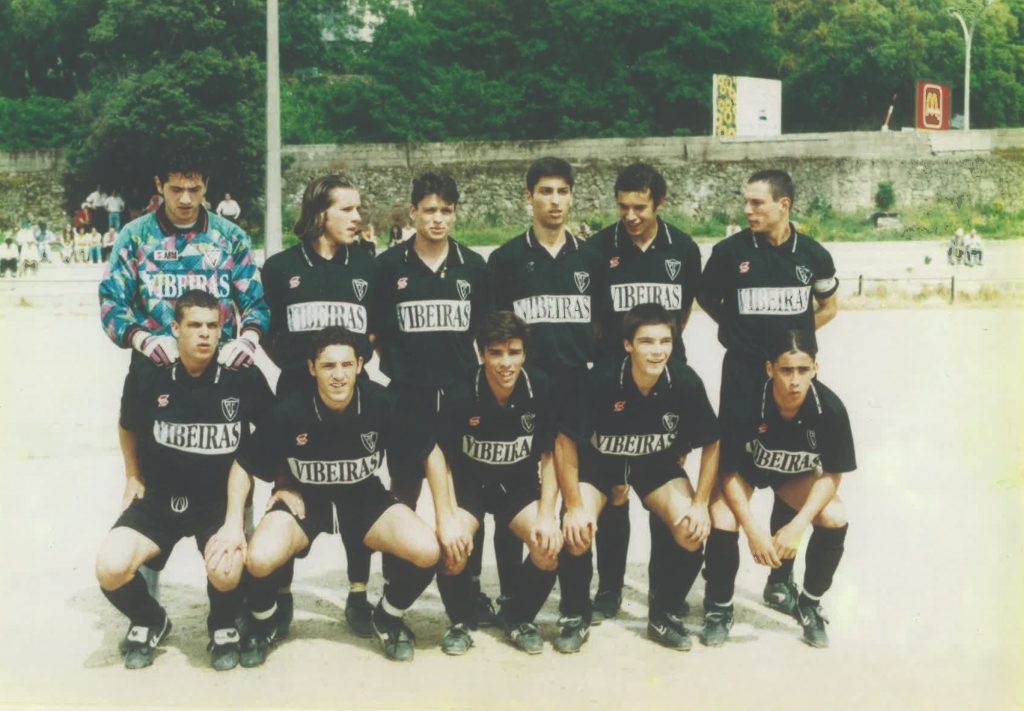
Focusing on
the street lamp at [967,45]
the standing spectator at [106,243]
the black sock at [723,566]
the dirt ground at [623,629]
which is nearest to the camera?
the dirt ground at [623,629]

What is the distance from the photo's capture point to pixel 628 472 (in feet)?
18.4

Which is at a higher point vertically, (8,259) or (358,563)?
(8,259)

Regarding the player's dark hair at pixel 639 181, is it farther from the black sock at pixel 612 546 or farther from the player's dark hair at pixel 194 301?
the player's dark hair at pixel 194 301

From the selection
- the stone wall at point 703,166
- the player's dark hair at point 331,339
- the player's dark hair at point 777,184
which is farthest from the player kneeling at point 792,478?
the stone wall at point 703,166

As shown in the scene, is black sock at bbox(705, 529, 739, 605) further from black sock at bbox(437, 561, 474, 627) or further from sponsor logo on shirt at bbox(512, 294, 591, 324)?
sponsor logo on shirt at bbox(512, 294, 591, 324)

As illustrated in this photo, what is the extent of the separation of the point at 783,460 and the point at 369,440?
193 cm

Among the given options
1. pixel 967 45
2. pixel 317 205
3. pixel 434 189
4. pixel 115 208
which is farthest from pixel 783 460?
pixel 115 208

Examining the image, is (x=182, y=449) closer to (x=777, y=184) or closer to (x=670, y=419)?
(x=670, y=419)

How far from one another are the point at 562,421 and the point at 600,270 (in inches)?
35.9

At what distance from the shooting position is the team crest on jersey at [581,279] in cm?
579

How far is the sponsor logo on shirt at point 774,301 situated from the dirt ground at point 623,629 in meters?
1.49

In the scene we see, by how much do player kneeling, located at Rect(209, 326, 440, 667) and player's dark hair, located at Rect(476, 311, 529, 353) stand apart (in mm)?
523

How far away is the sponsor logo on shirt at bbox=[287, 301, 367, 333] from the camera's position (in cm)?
555

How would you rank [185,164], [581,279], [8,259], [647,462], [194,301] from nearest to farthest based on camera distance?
1. [194,301]
2. [185,164]
3. [647,462]
4. [581,279]
5. [8,259]
